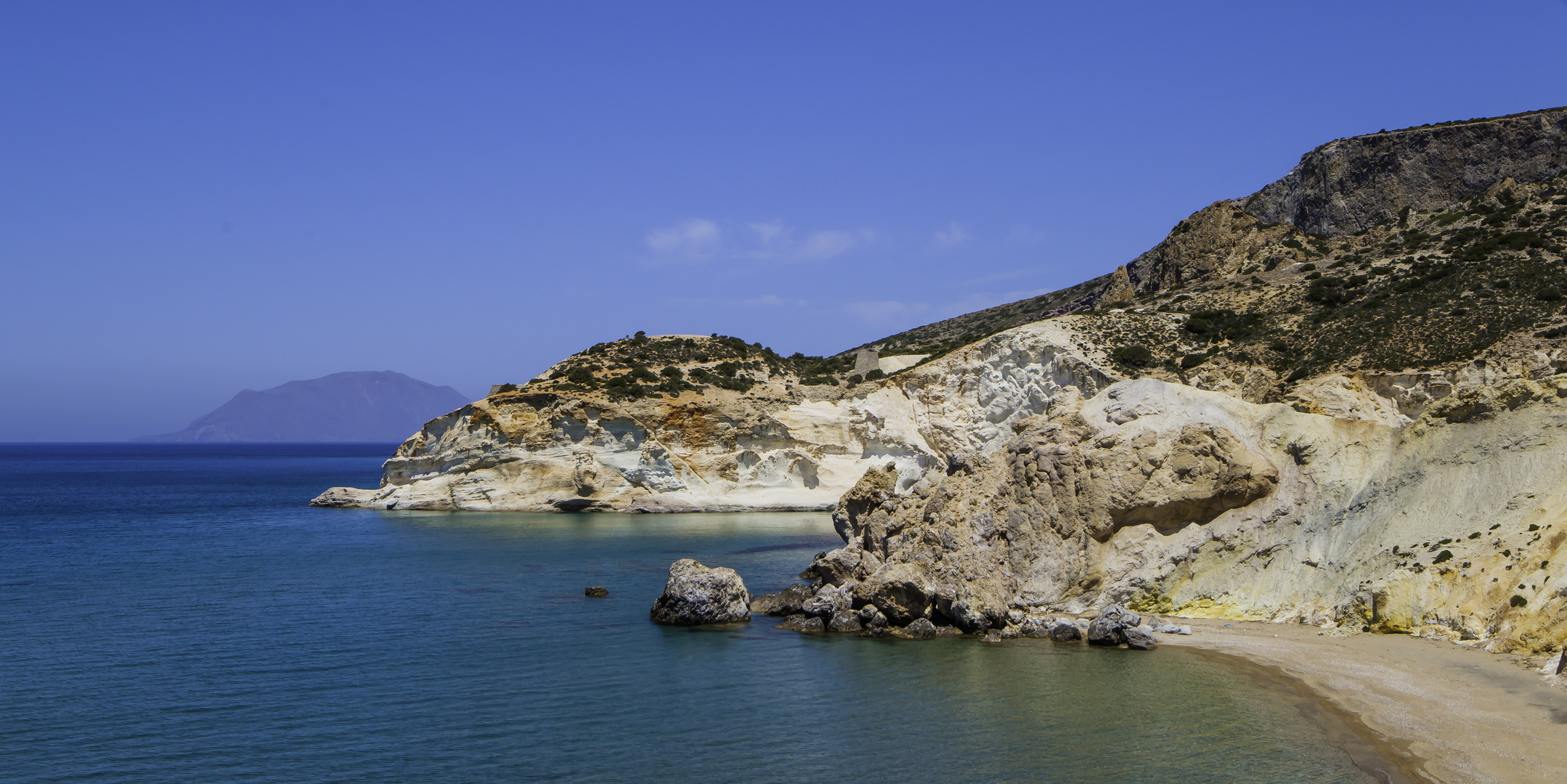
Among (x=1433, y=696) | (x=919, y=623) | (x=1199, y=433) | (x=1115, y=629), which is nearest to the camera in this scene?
(x=1433, y=696)

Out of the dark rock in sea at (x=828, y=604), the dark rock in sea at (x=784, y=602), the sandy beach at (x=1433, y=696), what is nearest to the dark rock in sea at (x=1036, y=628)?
the sandy beach at (x=1433, y=696)

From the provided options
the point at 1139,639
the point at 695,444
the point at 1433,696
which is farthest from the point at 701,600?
the point at 695,444

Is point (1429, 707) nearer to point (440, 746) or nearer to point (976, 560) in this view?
point (976, 560)

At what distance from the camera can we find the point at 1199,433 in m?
24.9

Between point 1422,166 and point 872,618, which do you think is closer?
point 872,618

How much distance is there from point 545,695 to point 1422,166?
62230 millimetres

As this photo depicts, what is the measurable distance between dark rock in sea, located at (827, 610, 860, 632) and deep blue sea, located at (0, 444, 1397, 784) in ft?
3.52

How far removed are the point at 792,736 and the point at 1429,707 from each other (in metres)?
9.72

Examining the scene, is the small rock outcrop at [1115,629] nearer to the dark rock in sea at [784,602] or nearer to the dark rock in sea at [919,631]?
the dark rock in sea at [919,631]

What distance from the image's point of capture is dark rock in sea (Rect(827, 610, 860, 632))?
24219mm

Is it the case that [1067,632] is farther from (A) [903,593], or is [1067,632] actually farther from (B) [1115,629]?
(A) [903,593]

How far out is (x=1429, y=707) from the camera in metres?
15.8

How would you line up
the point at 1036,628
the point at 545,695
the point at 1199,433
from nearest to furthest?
the point at 545,695 < the point at 1036,628 < the point at 1199,433

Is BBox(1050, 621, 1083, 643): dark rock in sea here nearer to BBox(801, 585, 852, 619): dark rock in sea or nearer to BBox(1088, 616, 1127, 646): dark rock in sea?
BBox(1088, 616, 1127, 646): dark rock in sea
